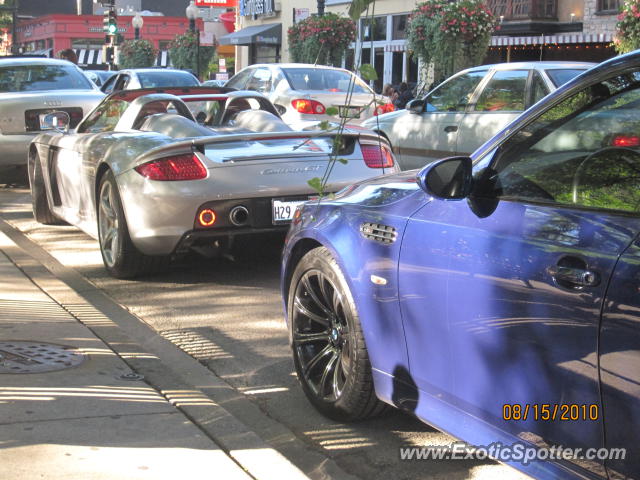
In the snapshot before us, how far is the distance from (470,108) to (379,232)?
7794 mm

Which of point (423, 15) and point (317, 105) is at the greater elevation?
point (423, 15)

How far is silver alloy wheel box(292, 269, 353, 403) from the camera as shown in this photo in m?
4.08

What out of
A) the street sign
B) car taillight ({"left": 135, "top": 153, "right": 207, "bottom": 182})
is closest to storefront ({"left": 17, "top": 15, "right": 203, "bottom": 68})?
the street sign

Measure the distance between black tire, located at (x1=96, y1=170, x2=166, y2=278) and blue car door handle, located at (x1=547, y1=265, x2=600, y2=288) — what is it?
15.1 feet

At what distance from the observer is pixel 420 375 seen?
138 inches

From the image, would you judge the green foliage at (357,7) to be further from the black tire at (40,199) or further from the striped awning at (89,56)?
the striped awning at (89,56)

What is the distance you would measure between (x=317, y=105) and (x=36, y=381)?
10704 millimetres

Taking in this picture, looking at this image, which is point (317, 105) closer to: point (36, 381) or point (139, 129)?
point (139, 129)

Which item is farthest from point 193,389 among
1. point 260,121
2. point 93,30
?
point 93,30

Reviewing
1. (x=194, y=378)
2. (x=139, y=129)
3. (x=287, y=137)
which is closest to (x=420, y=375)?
(x=194, y=378)

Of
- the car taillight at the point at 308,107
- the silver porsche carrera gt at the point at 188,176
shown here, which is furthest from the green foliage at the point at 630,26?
the silver porsche carrera gt at the point at 188,176

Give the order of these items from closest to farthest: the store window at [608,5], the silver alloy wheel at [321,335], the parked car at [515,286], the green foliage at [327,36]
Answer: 1. the parked car at [515,286]
2. the silver alloy wheel at [321,335]
3. the green foliage at [327,36]
4. the store window at [608,5]

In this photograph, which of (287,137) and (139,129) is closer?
(287,137)

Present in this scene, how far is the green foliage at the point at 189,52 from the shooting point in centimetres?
3988
